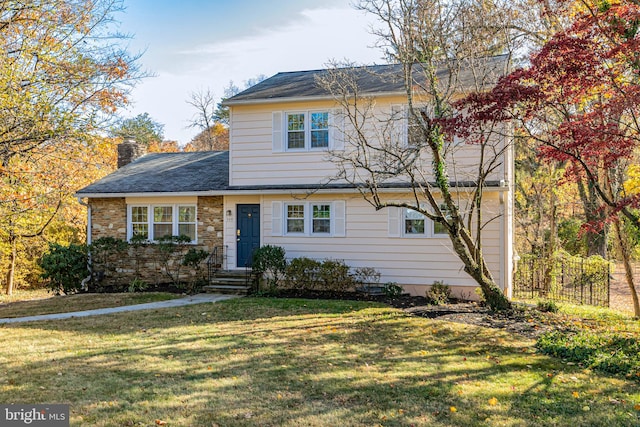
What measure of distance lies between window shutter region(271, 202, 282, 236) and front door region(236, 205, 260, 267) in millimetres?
579

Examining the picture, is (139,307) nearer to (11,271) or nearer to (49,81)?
(49,81)

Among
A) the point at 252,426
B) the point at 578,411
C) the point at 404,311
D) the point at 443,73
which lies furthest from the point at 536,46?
the point at 252,426

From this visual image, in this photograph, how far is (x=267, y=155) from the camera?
46.6 feet

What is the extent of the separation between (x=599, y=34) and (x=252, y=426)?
7.85 m

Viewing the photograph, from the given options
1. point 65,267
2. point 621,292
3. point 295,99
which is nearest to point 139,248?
point 65,267

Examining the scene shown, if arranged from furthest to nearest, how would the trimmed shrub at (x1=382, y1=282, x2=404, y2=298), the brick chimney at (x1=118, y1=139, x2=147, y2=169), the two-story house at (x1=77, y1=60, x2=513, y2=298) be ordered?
the brick chimney at (x1=118, y1=139, x2=147, y2=169) → the two-story house at (x1=77, y1=60, x2=513, y2=298) → the trimmed shrub at (x1=382, y1=282, x2=404, y2=298)

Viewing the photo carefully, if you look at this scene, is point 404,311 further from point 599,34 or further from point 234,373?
point 599,34

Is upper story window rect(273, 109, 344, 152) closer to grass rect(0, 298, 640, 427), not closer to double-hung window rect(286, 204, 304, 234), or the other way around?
double-hung window rect(286, 204, 304, 234)

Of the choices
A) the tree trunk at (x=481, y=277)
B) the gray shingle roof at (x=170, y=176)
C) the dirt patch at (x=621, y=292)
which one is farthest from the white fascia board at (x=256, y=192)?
the dirt patch at (x=621, y=292)

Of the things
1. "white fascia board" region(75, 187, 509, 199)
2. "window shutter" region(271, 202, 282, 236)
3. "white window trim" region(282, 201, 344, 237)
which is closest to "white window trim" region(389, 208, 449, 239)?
"white fascia board" region(75, 187, 509, 199)

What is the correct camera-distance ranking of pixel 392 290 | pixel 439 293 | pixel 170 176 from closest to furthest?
pixel 439 293
pixel 392 290
pixel 170 176

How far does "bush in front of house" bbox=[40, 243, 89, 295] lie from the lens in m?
14.5

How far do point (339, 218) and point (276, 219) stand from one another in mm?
1895

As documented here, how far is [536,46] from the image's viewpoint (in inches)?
609
